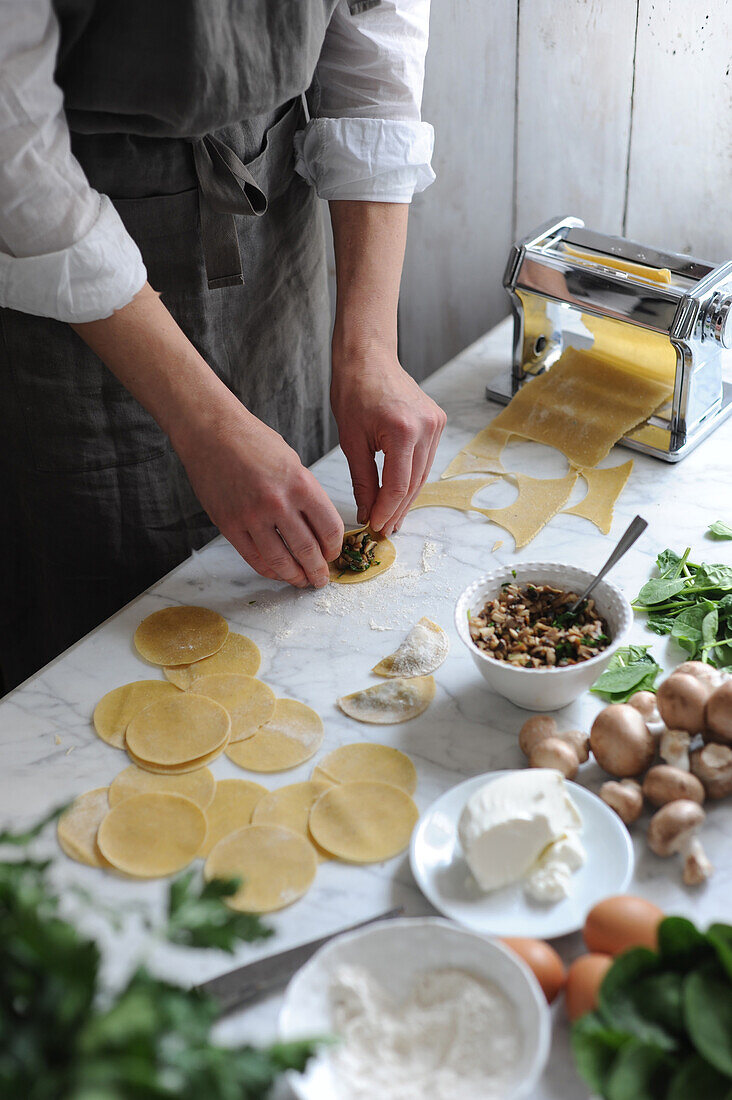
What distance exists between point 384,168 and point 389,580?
1.97ft

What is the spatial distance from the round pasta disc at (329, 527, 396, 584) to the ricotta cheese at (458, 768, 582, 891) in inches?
18.1

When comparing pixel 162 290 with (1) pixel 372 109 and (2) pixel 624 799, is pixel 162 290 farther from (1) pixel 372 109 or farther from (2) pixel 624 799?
(2) pixel 624 799

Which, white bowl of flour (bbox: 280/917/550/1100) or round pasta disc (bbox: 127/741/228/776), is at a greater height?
white bowl of flour (bbox: 280/917/550/1100)

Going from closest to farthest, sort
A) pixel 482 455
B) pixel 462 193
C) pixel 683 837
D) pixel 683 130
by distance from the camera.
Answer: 1. pixel 683 837
2. pixel 482 455
3. pixel 683 130
4. pixel 462 193

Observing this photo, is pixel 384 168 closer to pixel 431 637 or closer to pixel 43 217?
pixel 43 217

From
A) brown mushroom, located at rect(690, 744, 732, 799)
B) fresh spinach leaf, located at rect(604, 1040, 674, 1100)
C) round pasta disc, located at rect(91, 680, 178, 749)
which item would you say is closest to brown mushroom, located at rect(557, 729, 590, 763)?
brown mushroom, located at rect(690, 744, 732, 799)

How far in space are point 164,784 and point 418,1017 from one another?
0.39 meters

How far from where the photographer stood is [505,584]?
109 cm

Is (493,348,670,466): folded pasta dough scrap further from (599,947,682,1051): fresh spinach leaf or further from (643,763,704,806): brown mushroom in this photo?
(599,947,682,1051): fresh spinach leaf

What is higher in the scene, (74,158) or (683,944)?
(74,158)

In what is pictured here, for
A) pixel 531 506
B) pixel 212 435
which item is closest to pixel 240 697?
pixel 212 435

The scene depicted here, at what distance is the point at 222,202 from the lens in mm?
1292

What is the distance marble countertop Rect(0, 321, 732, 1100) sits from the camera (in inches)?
32.6

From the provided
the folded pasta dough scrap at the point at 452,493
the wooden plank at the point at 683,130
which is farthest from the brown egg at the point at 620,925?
the wooden plank at the point at 683,130
